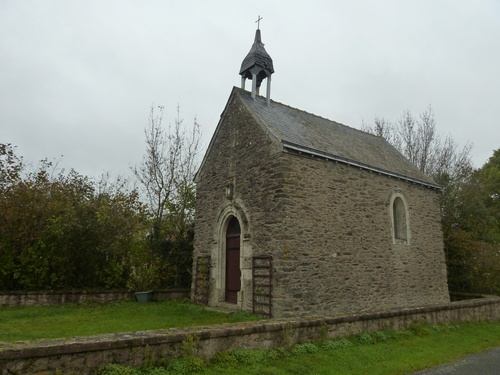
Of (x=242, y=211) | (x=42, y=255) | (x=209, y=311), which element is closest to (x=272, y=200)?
(x=242, y=211)

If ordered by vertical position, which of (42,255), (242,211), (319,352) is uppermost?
(242,211)

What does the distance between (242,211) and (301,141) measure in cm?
306

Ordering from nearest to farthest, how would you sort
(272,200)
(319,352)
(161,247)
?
(319,352)
(272,200)
(161,247)

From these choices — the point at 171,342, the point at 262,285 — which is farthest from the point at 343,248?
the point at 171,342

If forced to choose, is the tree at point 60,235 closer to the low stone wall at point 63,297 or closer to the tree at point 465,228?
the low stone wall at point 63,297

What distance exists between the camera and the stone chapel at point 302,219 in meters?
10.7

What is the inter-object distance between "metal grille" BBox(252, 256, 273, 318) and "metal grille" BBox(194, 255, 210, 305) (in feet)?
10.4

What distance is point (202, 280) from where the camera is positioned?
13.8 metres

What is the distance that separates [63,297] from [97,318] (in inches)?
131

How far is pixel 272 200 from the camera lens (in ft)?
35.9

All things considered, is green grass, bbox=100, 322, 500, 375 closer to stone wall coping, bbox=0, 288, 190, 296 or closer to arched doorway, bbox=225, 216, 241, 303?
arched doorway, bbox=225, 216, 241, 303

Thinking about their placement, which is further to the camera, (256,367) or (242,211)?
(242,211)

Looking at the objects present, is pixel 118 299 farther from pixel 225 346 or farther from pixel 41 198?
pixel 225 346

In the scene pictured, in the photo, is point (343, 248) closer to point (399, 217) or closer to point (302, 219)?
point (302, 219)
